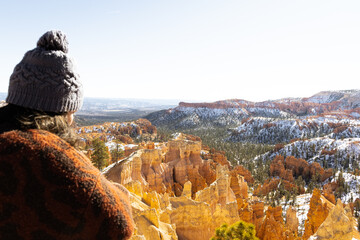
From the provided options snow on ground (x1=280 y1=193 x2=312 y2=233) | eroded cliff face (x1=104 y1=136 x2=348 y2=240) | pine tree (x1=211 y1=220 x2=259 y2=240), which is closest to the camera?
pine tree (x1=211 y1=220 x2=259 y2=240)

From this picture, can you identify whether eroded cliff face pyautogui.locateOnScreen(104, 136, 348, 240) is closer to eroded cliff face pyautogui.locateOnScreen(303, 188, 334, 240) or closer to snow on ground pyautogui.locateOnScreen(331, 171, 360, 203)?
eroded cliff face pyautogui.locateOnScreen(303, 188, 334, 240)

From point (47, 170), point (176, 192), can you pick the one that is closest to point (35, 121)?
point (47, 170)

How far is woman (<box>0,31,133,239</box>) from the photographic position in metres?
1.48

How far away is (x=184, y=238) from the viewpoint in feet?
40.4

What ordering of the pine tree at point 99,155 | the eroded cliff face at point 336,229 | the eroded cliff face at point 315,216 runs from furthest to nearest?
the pine tree at point 99,155 → the eroded cliff face at point 315,216 → the eroded cliff face at point 336,229

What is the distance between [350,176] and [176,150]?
34.8m

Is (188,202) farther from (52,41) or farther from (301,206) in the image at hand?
(301,206)

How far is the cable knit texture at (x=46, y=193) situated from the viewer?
4.81 ft

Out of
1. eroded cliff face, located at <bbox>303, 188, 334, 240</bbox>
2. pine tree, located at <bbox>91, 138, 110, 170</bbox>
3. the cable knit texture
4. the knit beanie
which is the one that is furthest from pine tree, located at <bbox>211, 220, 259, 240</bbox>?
pine tree, located at <bbox>91, 138, 110, 170</bbox>

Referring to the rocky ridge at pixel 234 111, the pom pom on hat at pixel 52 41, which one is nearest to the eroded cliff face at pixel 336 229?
the pom pom on hat at pixel 52 41

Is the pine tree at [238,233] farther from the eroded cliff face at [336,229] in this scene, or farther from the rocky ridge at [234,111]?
the rocky ridge at [234,111]

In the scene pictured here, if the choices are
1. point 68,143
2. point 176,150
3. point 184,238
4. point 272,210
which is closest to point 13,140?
point 68,143

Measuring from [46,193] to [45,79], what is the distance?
831 millimetres

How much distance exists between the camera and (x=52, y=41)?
1803mm
